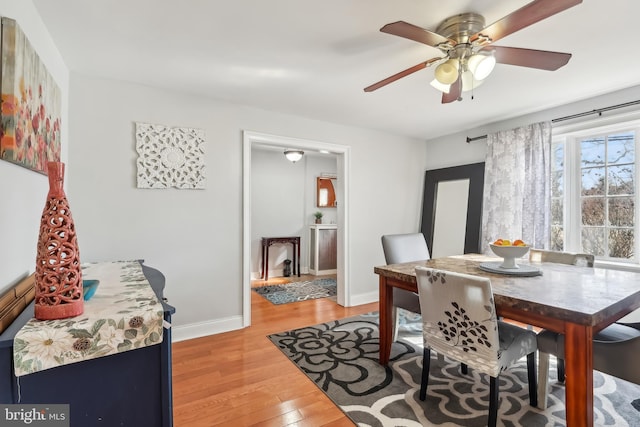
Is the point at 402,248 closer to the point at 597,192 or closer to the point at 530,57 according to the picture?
the point at 530,57

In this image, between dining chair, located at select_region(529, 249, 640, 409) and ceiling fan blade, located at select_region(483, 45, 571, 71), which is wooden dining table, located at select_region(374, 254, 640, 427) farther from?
ceiling fan blade, located at select_region(483, 45, 571, 71)

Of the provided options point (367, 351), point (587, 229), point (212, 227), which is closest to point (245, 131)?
point (212, 227)

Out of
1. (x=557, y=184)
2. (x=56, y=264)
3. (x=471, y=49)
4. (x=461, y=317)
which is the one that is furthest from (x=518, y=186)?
(x=56, y=264)

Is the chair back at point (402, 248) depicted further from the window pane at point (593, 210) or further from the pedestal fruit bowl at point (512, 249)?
the window pane at point (593, 210)

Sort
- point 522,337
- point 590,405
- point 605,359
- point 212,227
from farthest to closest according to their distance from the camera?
1. point 212,227
2. point 522,337
3. point 605,359
4. point 590,405

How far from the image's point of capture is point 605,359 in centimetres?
145

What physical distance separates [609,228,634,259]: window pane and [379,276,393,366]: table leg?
2.24 metres

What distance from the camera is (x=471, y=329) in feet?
5.11

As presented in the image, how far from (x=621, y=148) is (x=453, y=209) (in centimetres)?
165

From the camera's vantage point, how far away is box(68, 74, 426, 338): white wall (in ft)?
7.90

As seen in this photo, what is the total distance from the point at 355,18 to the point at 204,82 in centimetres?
141

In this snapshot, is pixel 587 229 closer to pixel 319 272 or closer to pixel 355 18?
pixel 355 18

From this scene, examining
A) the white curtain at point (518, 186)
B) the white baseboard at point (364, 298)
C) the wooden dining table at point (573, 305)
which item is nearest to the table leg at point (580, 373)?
→ the wooden dining table at point (573, 305)

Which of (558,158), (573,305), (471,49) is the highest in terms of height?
(471,49)
